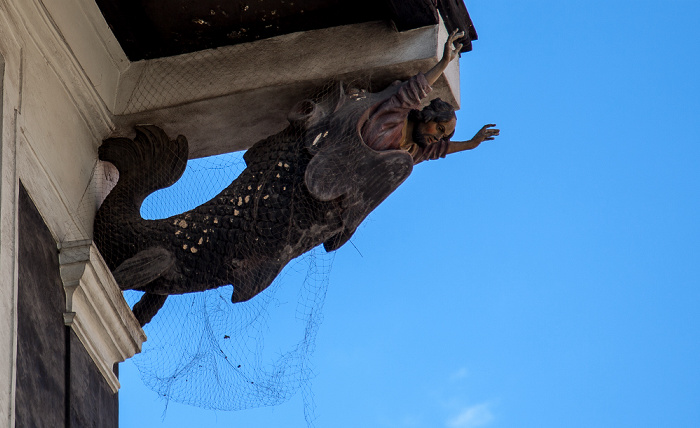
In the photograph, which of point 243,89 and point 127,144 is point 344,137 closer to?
point 243,89

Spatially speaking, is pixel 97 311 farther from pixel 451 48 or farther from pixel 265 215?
pixel 451 48

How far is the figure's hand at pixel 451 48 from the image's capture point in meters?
6.10

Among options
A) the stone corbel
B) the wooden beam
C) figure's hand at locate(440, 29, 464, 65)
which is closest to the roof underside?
the wooden beam

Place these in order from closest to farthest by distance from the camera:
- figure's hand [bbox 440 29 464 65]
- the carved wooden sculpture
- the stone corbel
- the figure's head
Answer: the stone corbel, the carved wooden sculpture, figure's hand [bbox 440 29 464 65], the figure's head

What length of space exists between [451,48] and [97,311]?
75.8 inches

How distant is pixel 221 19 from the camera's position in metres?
6.46

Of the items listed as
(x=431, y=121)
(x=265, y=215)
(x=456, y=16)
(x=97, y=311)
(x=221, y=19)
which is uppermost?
(x=221, y=19)

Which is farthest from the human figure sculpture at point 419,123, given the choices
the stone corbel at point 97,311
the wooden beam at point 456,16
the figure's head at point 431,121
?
the stone corbel at point 97,311

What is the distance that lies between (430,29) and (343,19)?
1.41ft

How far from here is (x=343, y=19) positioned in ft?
20.9

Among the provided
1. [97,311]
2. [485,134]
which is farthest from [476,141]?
[97,311]

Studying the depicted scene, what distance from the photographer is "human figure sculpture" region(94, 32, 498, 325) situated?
19.6 ft

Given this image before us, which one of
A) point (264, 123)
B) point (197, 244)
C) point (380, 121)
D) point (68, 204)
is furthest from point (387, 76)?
point (68, 204)

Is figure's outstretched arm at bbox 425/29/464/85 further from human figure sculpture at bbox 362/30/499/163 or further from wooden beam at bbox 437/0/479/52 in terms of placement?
wooden beam at bbox 437/0/479/52
